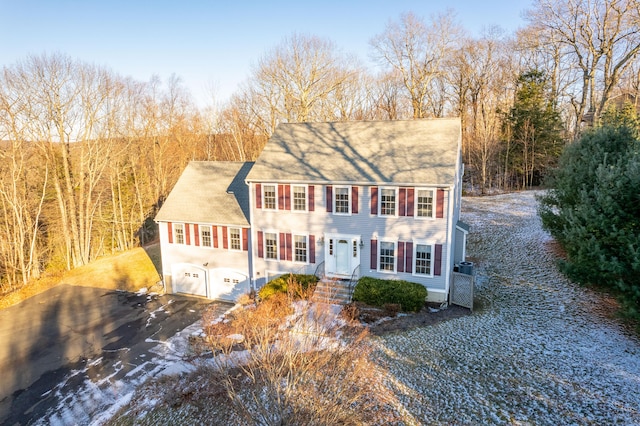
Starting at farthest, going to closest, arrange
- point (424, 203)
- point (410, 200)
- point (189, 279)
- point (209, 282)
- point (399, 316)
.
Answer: point (189, 279) < point (209, 282) < point (410, 200) < point (424, 203) < point (399, 316)

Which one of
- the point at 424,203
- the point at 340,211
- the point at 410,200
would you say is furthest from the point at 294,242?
the point at 424,203

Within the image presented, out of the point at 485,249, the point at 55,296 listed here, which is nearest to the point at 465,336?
the point at 485,249

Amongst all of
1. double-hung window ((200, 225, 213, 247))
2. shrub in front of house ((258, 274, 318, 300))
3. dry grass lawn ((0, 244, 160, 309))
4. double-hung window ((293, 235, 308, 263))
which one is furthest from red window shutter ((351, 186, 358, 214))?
dry grass lawn ((0, 244, 160, 309))

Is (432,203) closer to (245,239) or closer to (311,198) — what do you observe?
(311,198)

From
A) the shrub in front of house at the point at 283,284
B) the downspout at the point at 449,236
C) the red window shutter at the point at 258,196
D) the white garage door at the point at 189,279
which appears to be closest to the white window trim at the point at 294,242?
the shrub in front of house at the point at 283,284

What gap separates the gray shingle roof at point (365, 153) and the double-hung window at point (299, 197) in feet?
1.47

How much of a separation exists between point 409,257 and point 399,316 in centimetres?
259

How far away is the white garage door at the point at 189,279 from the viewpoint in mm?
20312

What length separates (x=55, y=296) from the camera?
73.6ft

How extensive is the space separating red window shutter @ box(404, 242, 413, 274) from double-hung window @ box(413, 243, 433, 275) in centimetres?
20

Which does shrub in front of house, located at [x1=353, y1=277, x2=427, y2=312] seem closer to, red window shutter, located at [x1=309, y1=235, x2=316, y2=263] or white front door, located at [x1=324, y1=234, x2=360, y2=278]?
white front door, located at [x1=324, y1=234, x2=360, y2=278]

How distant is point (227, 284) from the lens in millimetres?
19797

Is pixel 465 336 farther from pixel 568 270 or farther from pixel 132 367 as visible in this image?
pixel 132 367

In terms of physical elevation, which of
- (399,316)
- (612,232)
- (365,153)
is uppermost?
(365,153)
